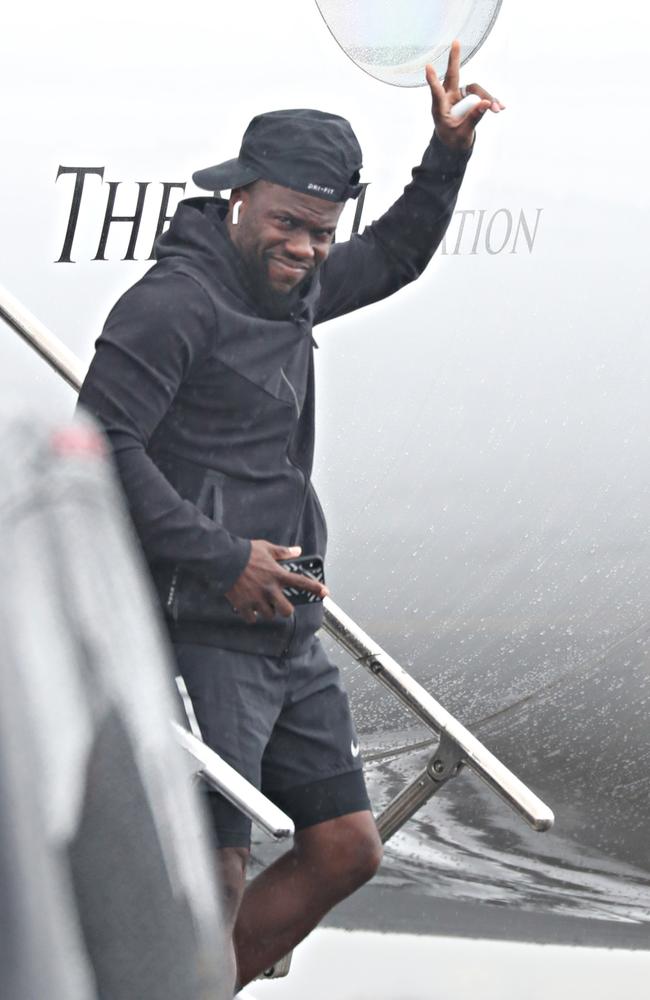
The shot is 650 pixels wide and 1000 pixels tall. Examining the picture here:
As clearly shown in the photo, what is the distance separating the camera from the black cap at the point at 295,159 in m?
2.98

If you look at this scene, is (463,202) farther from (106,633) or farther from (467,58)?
(106,633)

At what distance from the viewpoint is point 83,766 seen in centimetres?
122

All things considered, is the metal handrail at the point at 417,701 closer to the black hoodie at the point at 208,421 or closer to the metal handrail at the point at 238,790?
the black hoodie at the point at 208,421

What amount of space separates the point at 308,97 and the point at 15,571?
2.63 m

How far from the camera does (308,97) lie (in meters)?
3.71

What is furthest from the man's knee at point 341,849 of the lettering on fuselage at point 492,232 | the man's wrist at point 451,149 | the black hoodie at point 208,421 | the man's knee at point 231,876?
the lettering on fuselage at point 492,232

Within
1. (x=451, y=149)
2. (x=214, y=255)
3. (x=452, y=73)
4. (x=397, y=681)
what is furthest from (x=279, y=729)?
(x=452, y=73)

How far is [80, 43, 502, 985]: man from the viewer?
282 cm

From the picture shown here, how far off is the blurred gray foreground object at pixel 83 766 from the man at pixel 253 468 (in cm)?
152

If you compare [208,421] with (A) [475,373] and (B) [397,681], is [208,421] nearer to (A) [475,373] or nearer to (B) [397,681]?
(B) [397,681]

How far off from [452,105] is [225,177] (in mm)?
413

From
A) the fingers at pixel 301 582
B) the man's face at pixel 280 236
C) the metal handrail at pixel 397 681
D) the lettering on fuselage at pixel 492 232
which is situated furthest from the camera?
the lettering on fuselage at pixel 492 232

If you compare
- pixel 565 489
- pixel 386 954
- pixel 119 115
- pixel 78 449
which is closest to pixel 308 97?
pixel 119 115

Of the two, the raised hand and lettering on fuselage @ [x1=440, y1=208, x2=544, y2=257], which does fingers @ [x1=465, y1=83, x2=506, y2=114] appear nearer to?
the raised hand
